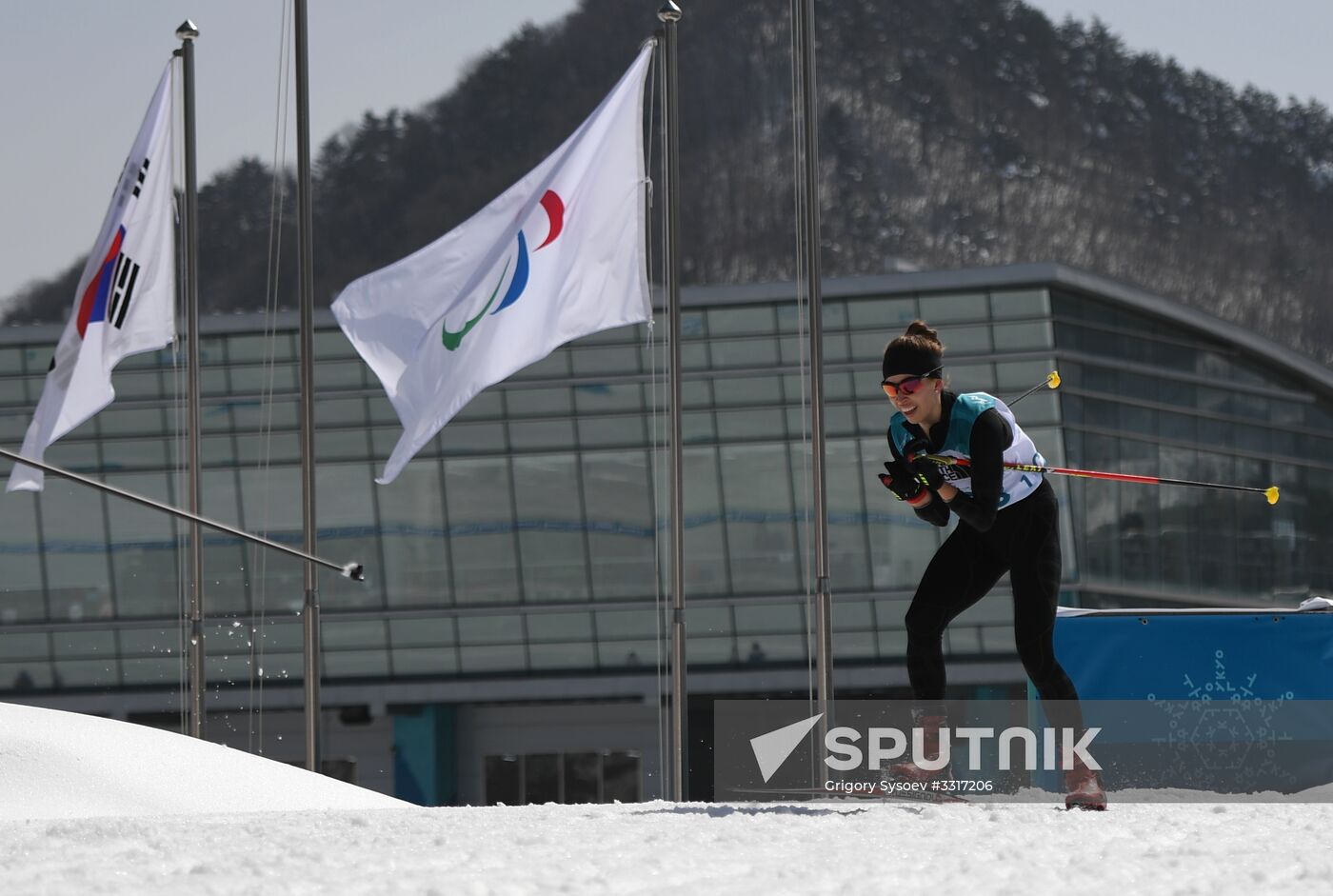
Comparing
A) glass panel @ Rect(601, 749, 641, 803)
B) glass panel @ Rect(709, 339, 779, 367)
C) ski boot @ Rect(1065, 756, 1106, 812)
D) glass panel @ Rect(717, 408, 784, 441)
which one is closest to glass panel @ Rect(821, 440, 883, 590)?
glass panel @ Rect(717, 408, 784, 441)

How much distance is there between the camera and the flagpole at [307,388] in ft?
38.3

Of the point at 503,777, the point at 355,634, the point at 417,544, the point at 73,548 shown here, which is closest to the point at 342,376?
the point at 417,544

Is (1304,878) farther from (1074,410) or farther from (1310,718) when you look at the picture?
(1074,410)

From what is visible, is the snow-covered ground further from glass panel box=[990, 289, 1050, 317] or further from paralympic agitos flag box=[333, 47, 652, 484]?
glass panel box=[990, 289, 1050, 317]

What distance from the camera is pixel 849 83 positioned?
Result: 13750cm

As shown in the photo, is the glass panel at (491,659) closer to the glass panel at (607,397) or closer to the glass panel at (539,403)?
the glass panel at (539,403)

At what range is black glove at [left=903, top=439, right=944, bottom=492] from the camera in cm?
572

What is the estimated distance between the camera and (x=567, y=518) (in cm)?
3616

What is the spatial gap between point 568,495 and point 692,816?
30.9 meters

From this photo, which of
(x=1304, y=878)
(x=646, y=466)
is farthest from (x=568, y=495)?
(x=1304, y=878)

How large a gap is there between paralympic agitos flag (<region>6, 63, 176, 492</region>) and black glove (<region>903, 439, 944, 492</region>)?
315 inches

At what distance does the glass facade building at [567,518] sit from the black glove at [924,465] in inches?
1096

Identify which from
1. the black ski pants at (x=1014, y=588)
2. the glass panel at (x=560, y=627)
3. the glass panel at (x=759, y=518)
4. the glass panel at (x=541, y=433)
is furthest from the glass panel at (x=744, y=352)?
the black ski pants at (x=1014, y=588)

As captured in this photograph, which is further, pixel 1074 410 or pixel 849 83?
pixel 849 83
